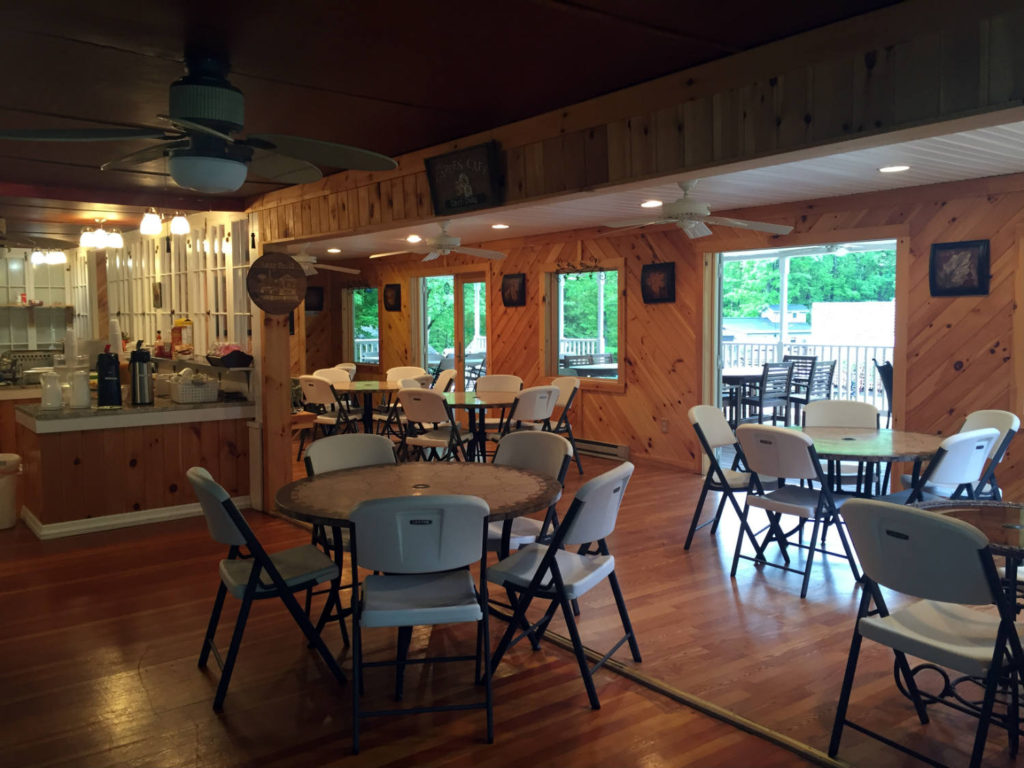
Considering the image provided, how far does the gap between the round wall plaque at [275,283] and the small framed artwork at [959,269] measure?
4.29m

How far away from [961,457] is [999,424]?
752 mm

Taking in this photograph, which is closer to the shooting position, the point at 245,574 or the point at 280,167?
the point at 280,167

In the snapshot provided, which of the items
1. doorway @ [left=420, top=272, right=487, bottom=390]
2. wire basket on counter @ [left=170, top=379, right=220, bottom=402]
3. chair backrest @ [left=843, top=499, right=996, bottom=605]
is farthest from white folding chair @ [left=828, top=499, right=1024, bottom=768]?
doorway @ [left=420, top=272, right=487, bottom=390]

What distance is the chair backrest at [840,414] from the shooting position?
5074 mm

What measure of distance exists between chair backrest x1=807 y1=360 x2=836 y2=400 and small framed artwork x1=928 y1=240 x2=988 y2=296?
3.15 m

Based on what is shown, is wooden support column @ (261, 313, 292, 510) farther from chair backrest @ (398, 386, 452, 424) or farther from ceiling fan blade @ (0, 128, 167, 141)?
ceiling fan blade @ (0, 128, 167, 141)

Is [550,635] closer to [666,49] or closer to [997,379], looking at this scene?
[666,49]

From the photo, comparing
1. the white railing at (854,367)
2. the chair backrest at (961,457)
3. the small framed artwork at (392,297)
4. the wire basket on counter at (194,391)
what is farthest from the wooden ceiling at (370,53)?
the white railing at (854,367)

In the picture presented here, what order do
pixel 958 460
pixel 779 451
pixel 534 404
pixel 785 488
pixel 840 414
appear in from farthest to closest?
1. pixel 534 404
2. pixel 840 414
3. pixel 785 488
4. pixel 779 451
5. pixel 958 460

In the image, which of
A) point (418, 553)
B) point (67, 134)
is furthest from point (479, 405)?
point (67, 134)

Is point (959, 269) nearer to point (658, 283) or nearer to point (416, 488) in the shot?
point (658, 283)

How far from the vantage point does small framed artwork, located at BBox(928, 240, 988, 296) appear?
17.5 ft

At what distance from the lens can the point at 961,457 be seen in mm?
4008

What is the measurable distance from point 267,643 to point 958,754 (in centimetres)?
261
